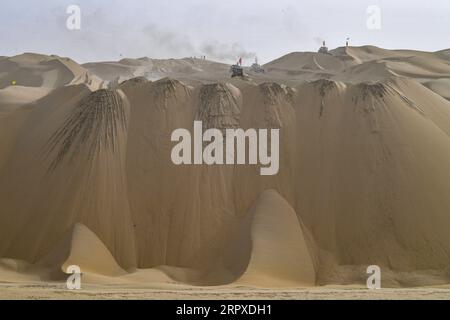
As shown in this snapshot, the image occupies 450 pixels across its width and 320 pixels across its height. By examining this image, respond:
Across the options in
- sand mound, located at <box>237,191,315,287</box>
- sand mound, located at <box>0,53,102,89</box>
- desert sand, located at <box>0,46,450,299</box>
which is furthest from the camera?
sand mound, located at <box>0,53,102,89</box>

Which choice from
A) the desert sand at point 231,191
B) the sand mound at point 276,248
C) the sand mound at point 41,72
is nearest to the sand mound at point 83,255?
the desert sand at point 231,191

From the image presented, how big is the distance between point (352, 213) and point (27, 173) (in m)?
11.6

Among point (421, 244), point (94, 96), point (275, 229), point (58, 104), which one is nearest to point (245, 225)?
point (275, 229)

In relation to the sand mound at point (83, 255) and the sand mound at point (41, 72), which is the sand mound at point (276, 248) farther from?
the sand mound at point (41, 72)

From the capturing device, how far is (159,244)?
741 inches

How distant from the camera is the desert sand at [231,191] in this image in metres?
17.9

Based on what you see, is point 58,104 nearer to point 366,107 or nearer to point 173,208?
point 173,208

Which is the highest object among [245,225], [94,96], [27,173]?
[94,96]

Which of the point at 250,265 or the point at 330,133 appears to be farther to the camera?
the point at 330,133

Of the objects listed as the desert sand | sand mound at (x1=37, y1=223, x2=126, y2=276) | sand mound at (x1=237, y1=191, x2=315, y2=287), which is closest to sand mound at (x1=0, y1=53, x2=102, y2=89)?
the desert sand

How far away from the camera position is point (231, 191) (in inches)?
792

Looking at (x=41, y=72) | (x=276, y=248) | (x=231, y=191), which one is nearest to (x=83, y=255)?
(x=231, y=191)

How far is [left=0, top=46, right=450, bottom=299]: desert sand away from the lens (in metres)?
17.9

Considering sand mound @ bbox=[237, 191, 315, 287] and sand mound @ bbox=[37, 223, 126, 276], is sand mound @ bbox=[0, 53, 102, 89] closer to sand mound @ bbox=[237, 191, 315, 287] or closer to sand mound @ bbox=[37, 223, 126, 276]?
sand mound @ bbox=[37, 223, 126, 276]
